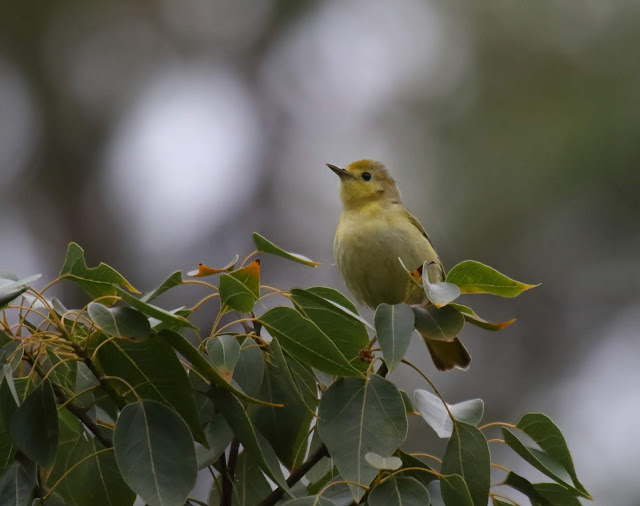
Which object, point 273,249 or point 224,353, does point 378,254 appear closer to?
point 273,249

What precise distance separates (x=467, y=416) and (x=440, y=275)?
6.54 feet

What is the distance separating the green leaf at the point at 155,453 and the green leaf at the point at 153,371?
44mm

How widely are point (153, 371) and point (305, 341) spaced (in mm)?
313

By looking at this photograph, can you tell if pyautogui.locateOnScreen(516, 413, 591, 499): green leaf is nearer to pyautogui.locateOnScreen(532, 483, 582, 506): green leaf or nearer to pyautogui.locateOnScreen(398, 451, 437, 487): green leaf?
pyautogui.locateOnScreen(532, 483, 582, 506): green leaf

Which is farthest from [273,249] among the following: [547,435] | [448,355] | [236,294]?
[448,355]

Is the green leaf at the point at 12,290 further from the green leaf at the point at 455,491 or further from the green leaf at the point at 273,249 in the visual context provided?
the green leaf at the point at 455,491

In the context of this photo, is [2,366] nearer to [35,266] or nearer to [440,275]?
[440,275]

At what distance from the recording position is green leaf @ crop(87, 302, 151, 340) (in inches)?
64.5

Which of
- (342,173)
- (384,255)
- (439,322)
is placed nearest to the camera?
(439,322)

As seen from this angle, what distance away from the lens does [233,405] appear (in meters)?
1.78

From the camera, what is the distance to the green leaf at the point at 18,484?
172 centimetres

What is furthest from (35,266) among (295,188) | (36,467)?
(36,467)

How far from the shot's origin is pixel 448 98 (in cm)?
712

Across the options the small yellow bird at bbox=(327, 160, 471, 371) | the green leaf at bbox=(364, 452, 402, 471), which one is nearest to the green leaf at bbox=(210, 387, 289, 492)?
the green leaf at bbox=(364, 452, 402, 471)
